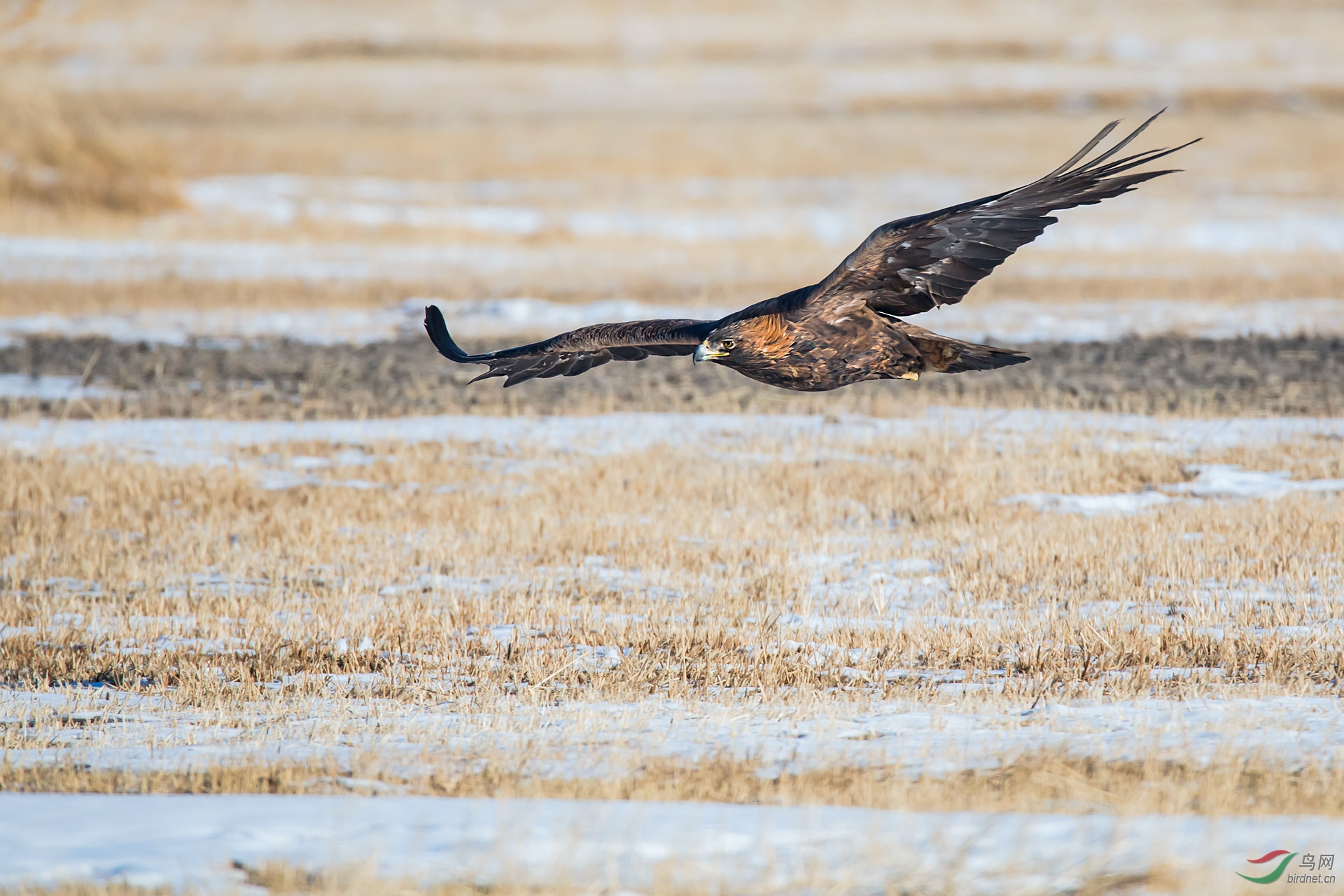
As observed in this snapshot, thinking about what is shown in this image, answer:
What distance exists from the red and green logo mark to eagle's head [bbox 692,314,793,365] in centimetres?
417

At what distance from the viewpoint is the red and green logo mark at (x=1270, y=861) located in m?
4.32

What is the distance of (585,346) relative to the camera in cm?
849

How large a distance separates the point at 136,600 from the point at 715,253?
16757 mm

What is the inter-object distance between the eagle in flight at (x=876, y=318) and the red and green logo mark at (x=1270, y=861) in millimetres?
3609

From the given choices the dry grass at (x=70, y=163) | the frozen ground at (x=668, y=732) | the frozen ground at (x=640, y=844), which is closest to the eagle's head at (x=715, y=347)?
the frozen ground at (x=668, y=732)

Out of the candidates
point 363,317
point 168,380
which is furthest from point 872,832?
point 363,317

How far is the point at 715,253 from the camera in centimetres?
2439

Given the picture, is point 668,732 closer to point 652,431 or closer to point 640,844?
point 640,844

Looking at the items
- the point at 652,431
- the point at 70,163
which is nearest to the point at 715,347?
the point at 652,431

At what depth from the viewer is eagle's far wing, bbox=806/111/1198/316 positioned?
7.45 m

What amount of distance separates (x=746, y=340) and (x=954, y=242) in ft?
3.83

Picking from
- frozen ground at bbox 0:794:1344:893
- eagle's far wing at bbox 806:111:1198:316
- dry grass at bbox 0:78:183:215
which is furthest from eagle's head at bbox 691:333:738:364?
dry grass at bbox 0:78:183:215

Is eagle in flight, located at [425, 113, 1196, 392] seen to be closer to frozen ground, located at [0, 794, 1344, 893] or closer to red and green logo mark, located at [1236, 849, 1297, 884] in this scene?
frozen ground, located at [0, 794, 1344, 893]

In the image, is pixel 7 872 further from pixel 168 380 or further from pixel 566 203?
pixel 566 203
